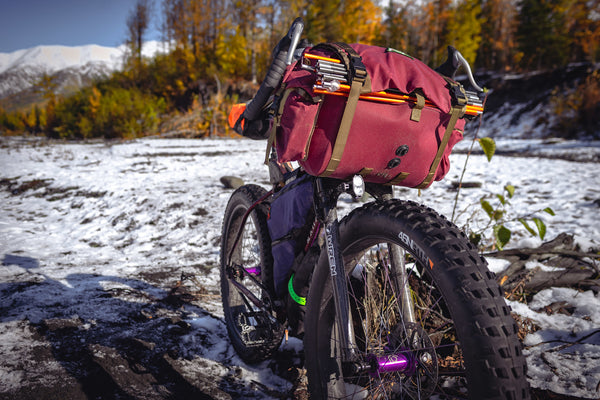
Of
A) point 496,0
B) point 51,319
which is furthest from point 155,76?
point 496,0

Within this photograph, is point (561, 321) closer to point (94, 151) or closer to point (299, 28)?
point (299, 28)

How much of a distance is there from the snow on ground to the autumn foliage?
191 inches

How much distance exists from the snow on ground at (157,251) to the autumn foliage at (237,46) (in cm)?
485

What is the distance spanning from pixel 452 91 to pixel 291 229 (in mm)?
973

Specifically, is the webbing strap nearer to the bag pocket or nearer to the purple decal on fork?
the bag pocket

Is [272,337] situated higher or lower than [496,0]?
lower

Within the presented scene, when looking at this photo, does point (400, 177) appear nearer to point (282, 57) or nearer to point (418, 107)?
point (418, 107)

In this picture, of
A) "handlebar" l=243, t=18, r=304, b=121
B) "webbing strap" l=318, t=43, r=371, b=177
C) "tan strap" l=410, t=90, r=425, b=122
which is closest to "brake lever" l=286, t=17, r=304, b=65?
"handlebar" l=243, t=18, r=304, b=121

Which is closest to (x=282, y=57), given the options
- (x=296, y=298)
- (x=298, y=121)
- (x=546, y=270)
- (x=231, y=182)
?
(x=298, y=121)

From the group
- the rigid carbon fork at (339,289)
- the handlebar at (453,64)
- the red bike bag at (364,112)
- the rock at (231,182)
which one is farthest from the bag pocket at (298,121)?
the rock at (231,182)

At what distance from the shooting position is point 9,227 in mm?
4309

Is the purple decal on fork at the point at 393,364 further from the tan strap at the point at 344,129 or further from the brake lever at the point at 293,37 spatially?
the brake lever at the point at 293,37

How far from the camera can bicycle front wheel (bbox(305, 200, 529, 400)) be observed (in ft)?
2.69

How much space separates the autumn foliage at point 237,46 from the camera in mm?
15414
